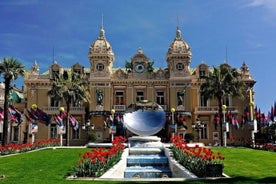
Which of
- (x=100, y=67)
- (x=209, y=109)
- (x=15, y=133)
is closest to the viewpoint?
(x=209, y=109)

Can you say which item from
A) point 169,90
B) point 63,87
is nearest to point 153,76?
point 169,90

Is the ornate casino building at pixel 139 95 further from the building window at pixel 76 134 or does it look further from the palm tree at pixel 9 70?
the palm tree at pixel 9 70

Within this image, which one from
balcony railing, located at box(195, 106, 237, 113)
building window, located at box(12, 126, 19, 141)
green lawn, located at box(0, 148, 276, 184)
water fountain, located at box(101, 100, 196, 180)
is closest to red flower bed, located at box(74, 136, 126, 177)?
water fountain, located at box(101, 100, 196, 180)

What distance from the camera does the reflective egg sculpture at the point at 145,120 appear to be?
31.3 m

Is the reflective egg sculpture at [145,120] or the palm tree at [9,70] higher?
the palm tree at [9,70]

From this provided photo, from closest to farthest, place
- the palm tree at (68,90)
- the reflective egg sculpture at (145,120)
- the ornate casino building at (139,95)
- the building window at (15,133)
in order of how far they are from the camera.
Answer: the reflective egg sculpture at (145,120) < the palm tree at (68,90) < the ornate casino building at (139,95) < the building window at (15,133)

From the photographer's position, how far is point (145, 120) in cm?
3262

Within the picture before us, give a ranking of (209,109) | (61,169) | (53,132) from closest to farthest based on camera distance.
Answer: (61,169) → (209,109) → (53,132)

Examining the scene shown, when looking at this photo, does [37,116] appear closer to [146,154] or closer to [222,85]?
[146,154]

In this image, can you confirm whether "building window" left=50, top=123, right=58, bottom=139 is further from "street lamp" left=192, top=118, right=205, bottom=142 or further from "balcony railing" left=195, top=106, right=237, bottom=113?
"balcony railing" left=195, top=106, right=237, bottom=113

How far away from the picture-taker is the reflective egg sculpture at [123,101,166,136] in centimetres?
3128

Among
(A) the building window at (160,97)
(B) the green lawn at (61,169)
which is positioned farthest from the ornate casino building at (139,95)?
(B) the green lawn at (61,169)

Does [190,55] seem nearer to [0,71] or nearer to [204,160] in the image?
[0,71]

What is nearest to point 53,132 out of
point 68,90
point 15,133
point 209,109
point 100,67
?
point 15,133
